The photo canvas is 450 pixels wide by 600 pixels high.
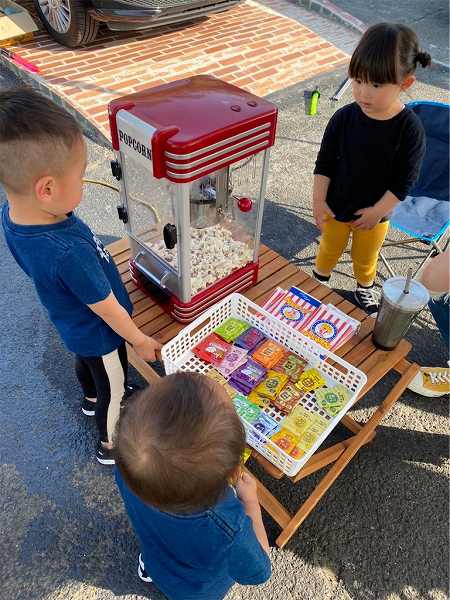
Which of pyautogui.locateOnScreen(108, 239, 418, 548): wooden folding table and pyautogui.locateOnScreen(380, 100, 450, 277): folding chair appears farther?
pyautogui.locateOnScreen(380, 100, 450, 277): folding chair

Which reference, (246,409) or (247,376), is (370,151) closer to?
(247,376)


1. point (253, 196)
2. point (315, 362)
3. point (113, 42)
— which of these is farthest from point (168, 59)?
point (315, 362)

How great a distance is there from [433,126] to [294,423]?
7.55 ft

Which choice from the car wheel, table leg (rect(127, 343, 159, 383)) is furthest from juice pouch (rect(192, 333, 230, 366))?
the car wheel

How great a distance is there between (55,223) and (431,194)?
2638 millimetres

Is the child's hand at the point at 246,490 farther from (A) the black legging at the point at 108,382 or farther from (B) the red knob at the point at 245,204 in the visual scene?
(B) the red knob at the point at 245,204

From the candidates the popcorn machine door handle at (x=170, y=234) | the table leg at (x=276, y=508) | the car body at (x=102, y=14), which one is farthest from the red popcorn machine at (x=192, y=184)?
the car body at (x=102, y=14)

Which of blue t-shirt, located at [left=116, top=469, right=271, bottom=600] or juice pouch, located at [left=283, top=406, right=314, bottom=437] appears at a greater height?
blue t-shirt, located at [left=116, top=469, right=271, bottom=600]

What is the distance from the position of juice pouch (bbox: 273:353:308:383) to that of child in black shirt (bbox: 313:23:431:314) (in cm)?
100

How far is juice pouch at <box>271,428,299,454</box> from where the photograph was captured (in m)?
1.56

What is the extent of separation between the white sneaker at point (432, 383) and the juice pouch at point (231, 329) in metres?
1.16

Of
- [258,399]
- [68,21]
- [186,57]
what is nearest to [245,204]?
[258,399]

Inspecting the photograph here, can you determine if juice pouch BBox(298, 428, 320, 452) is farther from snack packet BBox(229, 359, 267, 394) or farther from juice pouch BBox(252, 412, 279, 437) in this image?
snack packet BBox(229, 359, 267, 394)

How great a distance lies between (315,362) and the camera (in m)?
1.83
